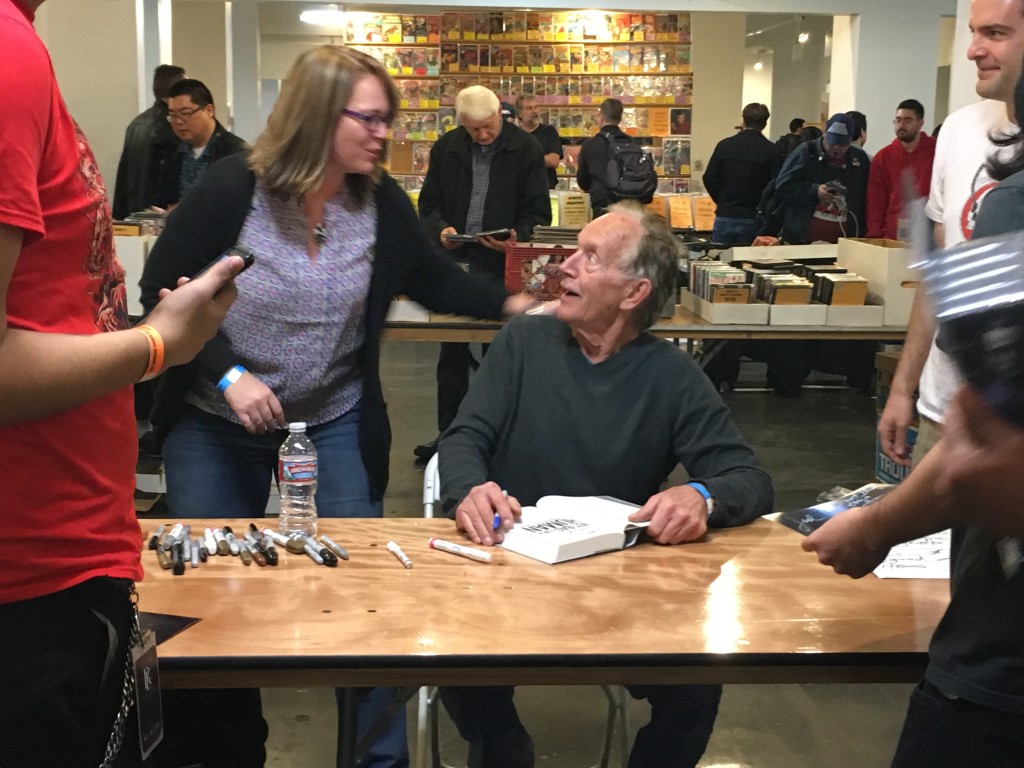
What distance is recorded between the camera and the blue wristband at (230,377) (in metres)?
2.28

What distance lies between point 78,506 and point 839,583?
4.04ft

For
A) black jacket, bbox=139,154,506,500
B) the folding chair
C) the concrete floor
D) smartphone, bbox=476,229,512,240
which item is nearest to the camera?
black jacket, bbox=139,154,506,500

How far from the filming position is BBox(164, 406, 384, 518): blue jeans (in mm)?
2410

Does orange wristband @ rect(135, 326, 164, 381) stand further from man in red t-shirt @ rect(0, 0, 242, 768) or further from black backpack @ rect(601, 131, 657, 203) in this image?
black backpack @ rect(601, 131, 657, 203)

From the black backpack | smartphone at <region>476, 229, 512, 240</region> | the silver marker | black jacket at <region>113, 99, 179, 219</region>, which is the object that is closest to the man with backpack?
the black backpack

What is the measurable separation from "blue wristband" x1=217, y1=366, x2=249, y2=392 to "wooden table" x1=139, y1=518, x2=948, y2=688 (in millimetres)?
422

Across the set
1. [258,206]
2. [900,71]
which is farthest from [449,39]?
[258,206]

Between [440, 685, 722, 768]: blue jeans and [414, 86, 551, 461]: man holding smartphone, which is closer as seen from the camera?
[440, 685, 722, 768]: blue jeans

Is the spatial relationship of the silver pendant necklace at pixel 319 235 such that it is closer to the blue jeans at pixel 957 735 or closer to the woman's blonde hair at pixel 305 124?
the woman's blonde hair at pixel 305 124

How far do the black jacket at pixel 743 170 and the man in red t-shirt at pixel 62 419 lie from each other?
794cm

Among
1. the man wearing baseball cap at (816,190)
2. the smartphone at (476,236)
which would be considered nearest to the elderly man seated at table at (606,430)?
the smartphone at (476,236)

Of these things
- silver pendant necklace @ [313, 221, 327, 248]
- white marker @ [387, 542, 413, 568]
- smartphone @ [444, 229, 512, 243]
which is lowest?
white marker @ [387, 542, 413, 568]

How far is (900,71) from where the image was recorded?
10.7 m

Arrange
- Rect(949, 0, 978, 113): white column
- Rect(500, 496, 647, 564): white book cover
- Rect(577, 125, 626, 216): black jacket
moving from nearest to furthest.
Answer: Rect(500, 496, 647, 564): white book cover, Rect(949, 0, 978, 113): white column, Rect(577, 125, 626, 216): black jacket
